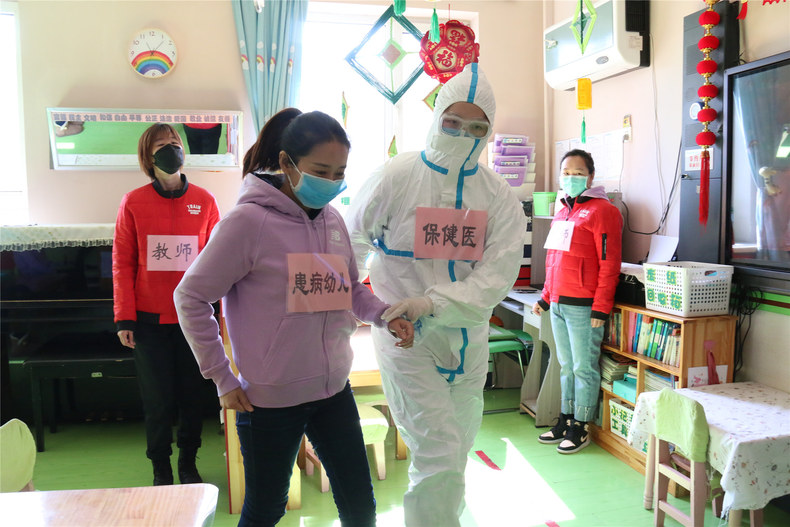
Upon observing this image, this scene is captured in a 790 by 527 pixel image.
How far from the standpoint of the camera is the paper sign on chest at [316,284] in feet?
4.20

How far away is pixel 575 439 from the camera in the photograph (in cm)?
296

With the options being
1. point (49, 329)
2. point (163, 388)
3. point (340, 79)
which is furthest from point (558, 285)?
point (49, 329)

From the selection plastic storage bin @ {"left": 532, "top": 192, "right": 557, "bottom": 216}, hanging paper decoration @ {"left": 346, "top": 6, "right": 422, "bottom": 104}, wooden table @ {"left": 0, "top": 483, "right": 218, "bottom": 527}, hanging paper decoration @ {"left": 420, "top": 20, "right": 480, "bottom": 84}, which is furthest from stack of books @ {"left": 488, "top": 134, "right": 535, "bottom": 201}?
wooden table @ {"left": 0, "top": 483, "right": 218, "bottom": 527}

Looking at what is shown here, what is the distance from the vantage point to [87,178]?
12.2 feet

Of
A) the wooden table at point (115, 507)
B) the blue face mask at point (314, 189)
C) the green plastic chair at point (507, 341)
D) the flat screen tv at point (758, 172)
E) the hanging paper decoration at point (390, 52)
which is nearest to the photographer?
the wooden table at point (115, 507)

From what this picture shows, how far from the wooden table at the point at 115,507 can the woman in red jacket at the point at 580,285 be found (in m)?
2.25

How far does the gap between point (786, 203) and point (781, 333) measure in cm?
54

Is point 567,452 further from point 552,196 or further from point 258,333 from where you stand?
point 258,333

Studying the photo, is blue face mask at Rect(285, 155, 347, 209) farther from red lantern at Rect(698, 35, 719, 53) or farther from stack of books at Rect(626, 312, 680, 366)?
red lantern at Rect(698, 35, 719, 53)

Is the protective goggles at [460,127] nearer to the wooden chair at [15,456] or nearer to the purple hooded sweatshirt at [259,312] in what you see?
the purple hooded sweatshirt at [259,312]

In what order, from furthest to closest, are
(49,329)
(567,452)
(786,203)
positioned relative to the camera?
(49,329), (567,452), (786,203)

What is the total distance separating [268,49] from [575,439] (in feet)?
10.3

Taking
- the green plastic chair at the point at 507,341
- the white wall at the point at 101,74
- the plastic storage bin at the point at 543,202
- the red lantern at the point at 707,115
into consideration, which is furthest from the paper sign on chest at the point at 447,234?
the white wall at the point at 101,74

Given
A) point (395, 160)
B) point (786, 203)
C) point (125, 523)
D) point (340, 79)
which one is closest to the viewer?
point (125, 523)
